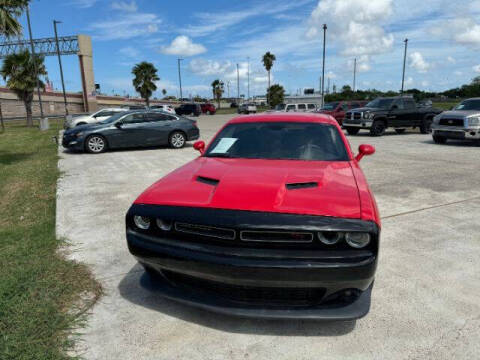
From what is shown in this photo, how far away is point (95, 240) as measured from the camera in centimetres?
439

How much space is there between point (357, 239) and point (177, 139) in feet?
38.2

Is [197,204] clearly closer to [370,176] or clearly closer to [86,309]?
[86,309]

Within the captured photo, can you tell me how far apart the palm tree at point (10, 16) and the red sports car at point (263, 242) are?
1183 centimetres

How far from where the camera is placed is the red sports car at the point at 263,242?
89.3 inches

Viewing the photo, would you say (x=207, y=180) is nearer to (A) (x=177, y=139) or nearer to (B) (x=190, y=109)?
(A) (x=177, y=139)

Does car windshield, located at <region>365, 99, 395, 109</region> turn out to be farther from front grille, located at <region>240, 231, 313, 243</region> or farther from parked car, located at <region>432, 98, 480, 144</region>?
front grille, located at <region>240, 231, 313, 243</region>

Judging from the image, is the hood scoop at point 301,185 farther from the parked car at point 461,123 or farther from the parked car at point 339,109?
the parked car at point 339,109

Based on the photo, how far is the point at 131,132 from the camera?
1250 centimetres

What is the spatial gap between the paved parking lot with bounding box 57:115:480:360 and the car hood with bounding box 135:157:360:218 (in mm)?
773

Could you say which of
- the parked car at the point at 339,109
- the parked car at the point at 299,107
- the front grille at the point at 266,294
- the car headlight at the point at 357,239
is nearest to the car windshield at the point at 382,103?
the parked car at the point at 339,109

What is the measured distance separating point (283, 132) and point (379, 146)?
10.5 m

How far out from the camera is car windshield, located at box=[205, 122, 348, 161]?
3635 mm

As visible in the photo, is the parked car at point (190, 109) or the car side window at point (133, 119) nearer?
the car side window at point (133, 119)

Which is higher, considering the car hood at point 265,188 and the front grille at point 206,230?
the car hood at point 265,188
